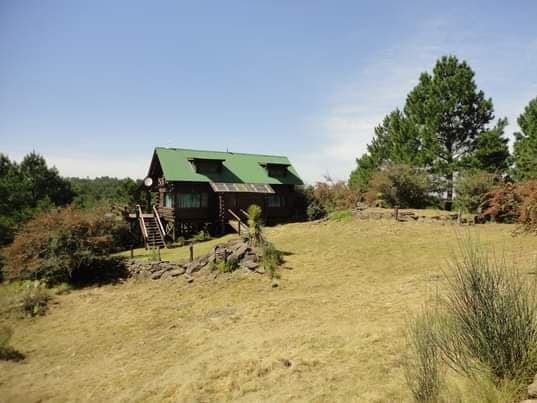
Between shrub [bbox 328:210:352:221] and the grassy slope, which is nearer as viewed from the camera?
the grassy slope

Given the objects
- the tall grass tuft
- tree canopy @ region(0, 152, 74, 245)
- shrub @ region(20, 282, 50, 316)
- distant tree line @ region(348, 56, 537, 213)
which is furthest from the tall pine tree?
tree canopy @ region(0, 152, 74, 245)

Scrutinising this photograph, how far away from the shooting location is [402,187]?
26.2 m

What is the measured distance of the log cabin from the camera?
983 inches

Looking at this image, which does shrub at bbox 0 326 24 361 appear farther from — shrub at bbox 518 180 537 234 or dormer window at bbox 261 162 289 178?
dormer window at bbox 261 162 289 178

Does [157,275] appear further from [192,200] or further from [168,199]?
[168,199]

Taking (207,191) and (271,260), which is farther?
(207,191)

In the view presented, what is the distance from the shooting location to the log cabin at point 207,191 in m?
25.0

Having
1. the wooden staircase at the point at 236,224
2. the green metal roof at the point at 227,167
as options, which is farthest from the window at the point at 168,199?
the wooden staircase at the point at 236,224

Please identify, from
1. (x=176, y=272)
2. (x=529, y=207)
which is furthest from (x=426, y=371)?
(x=176, y=272)

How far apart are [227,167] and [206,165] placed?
238 cm

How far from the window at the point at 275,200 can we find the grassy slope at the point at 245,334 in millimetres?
12567

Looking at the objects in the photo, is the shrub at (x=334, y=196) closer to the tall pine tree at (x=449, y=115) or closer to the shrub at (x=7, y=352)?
the tall pine tree at (x=449, y=115)

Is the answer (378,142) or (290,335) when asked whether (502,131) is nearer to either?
(378,142)

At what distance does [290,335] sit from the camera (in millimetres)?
8266
